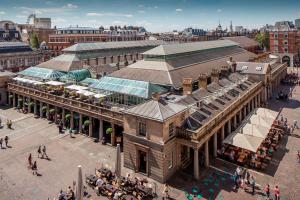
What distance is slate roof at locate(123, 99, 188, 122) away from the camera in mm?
31703

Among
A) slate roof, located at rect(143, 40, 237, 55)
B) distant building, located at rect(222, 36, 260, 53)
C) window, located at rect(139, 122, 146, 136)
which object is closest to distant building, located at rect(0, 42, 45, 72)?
slate roof, located at rect(143, 40, 237, 55)

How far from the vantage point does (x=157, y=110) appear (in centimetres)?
3247

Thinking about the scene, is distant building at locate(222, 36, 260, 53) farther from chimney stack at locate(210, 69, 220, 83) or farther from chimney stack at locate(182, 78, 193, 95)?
chimney stack at locate(182, 78, 193, 95)

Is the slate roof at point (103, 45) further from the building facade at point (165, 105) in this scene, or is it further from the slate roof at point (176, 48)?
A: the slate roof at point (176, 48)

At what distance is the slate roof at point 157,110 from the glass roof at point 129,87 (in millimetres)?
10290

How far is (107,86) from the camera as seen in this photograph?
50062 millimetres

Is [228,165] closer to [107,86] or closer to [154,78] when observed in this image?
[154,78]

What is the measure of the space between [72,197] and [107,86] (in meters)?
24.5

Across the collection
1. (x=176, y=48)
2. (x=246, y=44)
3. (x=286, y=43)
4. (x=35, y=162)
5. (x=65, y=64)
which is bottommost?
(x=35, y=162)

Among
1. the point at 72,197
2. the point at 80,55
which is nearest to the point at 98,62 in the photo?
the point at 80,55

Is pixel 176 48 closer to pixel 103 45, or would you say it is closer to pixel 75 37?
pixel 103 45

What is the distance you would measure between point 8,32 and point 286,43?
12575 cm

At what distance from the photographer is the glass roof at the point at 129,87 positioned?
4552 cm

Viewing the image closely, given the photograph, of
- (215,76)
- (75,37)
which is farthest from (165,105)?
(75,37)
